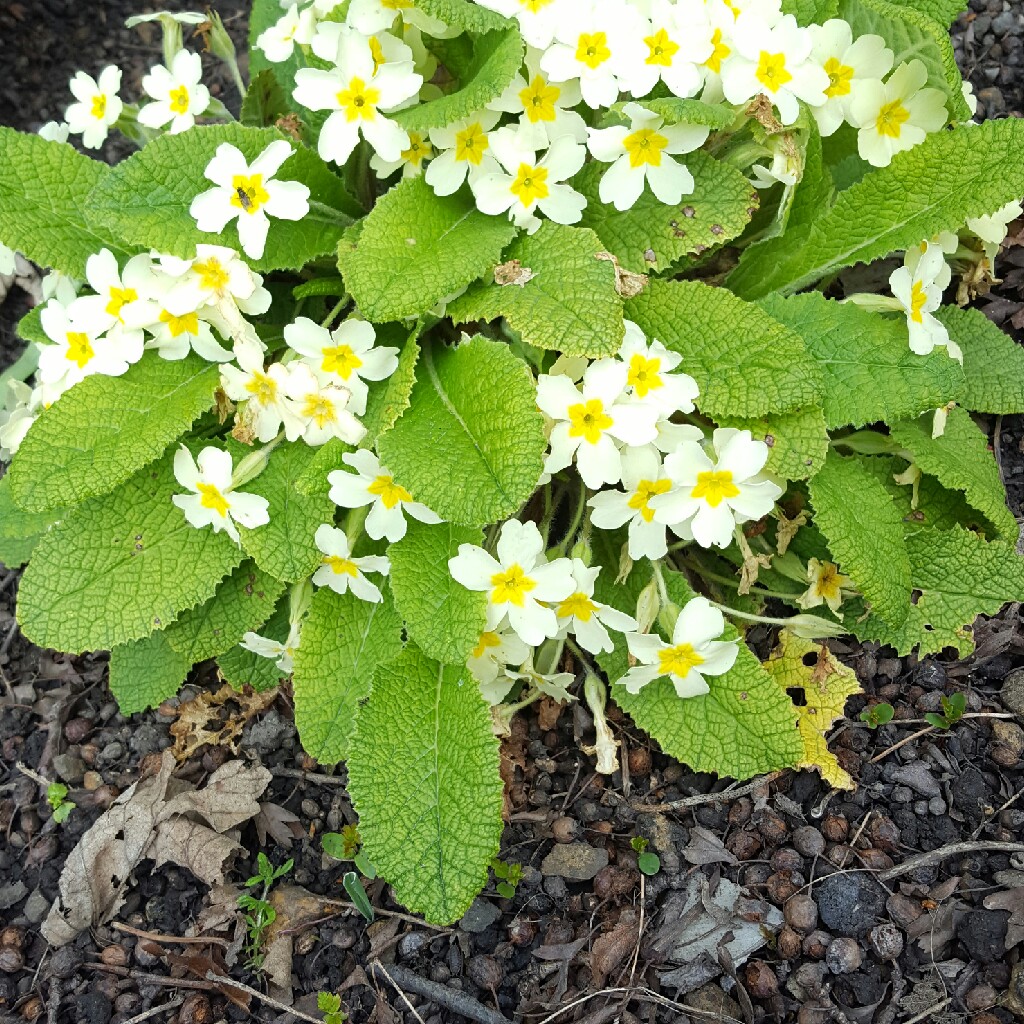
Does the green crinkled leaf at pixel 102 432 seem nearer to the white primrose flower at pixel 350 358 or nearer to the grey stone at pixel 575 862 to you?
the white primrose flower at pixel 350 358

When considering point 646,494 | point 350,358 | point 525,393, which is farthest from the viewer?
point 350,358

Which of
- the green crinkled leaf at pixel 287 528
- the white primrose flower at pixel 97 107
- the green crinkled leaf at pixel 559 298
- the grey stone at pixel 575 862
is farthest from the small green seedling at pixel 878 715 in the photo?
the white primrose flower at pixel 97 107

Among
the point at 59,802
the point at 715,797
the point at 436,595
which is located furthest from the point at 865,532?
the point at 59,802

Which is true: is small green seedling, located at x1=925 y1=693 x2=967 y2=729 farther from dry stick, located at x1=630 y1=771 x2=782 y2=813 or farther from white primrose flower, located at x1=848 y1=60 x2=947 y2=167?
white primrose flower, located at x1=848 y1=60 x2=947 y2=167

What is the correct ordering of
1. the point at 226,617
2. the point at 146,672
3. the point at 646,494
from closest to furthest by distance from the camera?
the point at 646,494, the point at 226,617, the point at 146,672

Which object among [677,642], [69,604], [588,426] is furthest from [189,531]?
[677,642]

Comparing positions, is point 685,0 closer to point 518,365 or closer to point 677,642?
point 518,365

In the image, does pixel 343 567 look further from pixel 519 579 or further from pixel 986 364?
pixel 986 364
